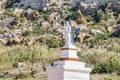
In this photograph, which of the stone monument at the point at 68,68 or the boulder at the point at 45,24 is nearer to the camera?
the stone monument at the point at 68,68

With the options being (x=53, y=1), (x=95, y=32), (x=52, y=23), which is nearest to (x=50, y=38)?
(x=95, y=32)

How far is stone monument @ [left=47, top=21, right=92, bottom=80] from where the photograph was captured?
530 inches

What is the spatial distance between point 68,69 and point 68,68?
0.12 feet

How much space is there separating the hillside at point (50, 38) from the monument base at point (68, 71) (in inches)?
786

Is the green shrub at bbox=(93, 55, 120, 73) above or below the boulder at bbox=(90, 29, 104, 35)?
below

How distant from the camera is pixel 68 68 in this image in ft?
44.0

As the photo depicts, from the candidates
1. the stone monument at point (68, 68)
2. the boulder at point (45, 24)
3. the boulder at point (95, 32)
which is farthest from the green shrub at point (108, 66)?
the stone monument at point (68, 68)

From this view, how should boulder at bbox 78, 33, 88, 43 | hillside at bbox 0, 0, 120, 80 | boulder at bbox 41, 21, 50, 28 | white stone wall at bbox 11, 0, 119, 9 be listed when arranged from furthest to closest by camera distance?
white stone wall at bbox 11, 0, 119, 9
boulder at bbox 41, 21, 50, 28
boulder at bbox 78, 33, 88, 43
hillside at bbox 0, 0, 120, 80

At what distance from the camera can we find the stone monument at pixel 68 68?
44.2ft

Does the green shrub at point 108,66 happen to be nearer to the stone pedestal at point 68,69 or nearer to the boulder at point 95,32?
the boulder at point 95,32

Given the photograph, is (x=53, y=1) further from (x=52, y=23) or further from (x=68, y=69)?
(x=68, y=69)

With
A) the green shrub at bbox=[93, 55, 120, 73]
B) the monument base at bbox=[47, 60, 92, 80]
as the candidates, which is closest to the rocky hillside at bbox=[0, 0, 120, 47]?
the green shrub at bbox=[93, 55, 120, 73]

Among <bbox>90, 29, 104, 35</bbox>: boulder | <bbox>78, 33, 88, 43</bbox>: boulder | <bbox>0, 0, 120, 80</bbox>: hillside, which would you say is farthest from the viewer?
<bbox>90, 29, 104, 35</bbox>: boulder

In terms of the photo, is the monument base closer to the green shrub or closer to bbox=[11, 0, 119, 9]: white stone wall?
the green shrub
